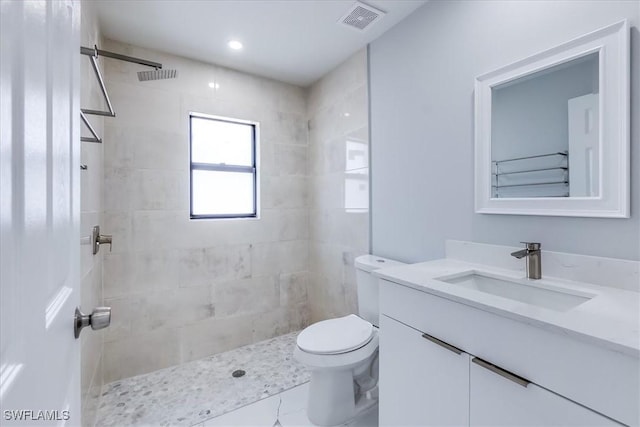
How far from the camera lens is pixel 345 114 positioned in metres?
2.38

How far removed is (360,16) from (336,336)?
6.25ft

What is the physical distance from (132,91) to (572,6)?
2.50 m

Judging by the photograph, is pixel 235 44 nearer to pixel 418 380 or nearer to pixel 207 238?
pixel 207 238

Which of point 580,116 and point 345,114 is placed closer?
point 580,116

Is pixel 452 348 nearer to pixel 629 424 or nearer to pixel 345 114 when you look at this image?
pixel 629 424

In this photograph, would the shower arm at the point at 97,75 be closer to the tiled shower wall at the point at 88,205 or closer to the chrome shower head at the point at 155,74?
the tiled shower wall at the point at 88,205

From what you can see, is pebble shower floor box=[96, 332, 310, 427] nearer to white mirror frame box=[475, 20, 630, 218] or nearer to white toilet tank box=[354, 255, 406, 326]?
white toilet tank box=[354, 255, 406, 326]

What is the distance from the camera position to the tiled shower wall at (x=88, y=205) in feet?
4.30

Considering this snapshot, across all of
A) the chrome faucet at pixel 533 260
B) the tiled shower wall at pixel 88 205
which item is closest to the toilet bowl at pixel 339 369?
the chrome faucet at pixel 533 260

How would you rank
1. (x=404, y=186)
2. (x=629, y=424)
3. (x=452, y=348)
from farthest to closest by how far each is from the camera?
(x=404, y=186) < (x=452, y=348) < (x=629, y=424)

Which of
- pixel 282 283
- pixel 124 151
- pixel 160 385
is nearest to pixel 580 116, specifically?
pixel 282 283

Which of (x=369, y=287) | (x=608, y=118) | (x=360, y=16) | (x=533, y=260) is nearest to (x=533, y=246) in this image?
(x=533, y=260)

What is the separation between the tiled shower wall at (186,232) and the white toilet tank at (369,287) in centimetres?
103

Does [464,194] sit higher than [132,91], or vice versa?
[132,91]
